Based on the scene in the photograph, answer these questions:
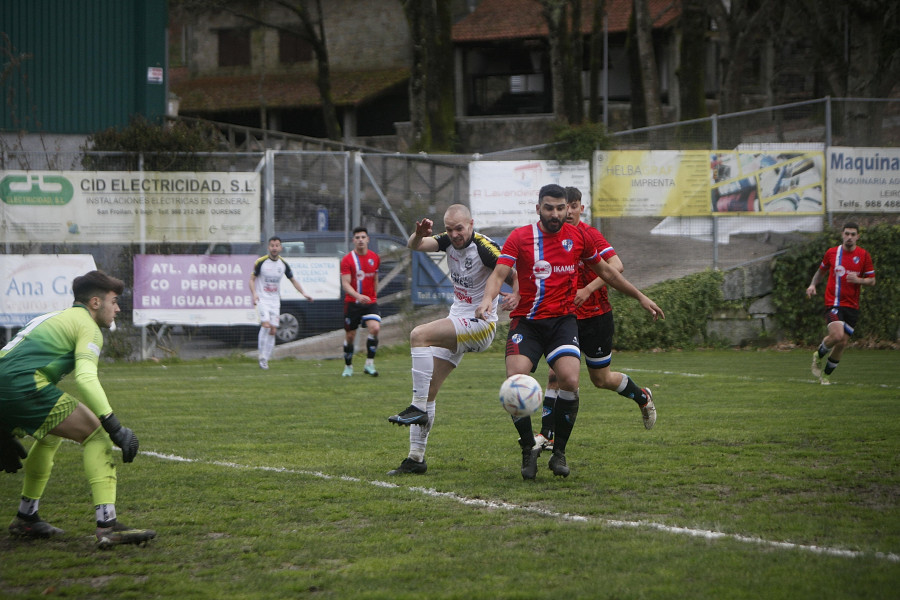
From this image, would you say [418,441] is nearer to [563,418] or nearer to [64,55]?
[563,418]

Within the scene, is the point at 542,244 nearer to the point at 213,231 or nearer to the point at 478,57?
the point at 213,231

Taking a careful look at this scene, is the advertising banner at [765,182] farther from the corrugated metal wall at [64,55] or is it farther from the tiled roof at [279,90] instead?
the tiled roof at [279,90]

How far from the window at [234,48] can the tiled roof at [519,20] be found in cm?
1142

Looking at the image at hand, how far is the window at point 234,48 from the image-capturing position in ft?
146

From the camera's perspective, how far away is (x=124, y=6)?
22094 millimetres

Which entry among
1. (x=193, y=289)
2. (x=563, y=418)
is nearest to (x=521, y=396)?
(x=563, y=418)

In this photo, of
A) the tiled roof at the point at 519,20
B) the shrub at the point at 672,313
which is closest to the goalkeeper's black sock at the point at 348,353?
the shrub at the point at 672,313

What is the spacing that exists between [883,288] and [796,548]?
50.3 feet

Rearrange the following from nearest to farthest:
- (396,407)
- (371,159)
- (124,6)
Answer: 1. (396,407)
2. (371,159)
3. (124,6)

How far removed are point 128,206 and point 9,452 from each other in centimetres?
1227

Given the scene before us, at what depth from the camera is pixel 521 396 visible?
641cm

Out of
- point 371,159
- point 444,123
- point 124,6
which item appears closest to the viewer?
point 371,159

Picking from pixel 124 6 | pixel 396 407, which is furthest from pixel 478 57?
pixel 396 407

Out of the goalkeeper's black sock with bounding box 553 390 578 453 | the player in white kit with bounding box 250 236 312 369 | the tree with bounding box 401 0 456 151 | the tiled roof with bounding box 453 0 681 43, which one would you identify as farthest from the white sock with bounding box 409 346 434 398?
the tiled roof with bounding box 453 0 681 43
